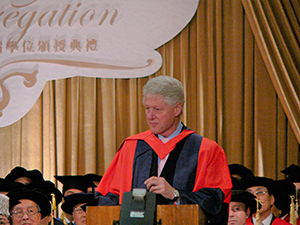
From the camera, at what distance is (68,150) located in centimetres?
708

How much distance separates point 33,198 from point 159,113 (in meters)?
2.56

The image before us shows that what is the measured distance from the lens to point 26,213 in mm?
4723

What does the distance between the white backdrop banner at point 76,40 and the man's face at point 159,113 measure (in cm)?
408

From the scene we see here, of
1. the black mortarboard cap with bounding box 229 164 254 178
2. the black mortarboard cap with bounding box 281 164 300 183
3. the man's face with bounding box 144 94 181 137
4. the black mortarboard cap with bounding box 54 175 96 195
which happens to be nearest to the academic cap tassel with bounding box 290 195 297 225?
the black mortarboard cap with bounding box 281 164 300 183

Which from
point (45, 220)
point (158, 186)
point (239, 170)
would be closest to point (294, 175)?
point (239, 170)

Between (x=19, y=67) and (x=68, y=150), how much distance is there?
149 centimetres

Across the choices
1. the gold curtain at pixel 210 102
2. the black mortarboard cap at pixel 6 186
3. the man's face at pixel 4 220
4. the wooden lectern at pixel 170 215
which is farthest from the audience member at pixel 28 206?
the wooden lectern at pixel 170 215

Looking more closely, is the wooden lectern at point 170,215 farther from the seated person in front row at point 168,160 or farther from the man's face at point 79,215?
the man's face at point 79,215

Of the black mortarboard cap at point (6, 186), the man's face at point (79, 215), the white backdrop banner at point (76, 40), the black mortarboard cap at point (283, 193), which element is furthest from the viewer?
the white backdrop banner at point (76, 40)

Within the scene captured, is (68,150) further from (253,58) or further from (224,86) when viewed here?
(253,58)

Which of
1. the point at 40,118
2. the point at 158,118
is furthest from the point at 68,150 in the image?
the point at 158,118

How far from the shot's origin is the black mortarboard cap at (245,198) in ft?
15.6

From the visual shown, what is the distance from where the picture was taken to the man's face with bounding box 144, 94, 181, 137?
2.73 m

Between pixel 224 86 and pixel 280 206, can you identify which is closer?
pixel 280 206
